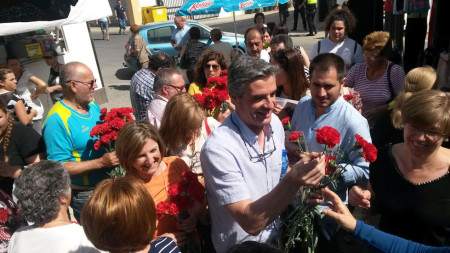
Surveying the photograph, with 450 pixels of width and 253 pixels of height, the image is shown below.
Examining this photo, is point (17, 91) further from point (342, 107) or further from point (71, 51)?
point (342, 107)

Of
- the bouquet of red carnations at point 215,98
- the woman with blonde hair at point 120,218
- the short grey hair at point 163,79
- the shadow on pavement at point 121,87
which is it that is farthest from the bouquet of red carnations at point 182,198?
the shadow on pavement at point 121,87

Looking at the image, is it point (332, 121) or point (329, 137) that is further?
point (332, 121)

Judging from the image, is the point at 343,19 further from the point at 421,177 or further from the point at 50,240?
the point at 50,240

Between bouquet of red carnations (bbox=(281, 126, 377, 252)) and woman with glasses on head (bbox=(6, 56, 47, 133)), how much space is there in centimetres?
439

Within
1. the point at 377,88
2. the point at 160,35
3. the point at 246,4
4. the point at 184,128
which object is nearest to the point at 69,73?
the point at 184,128

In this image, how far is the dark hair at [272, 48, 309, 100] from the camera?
373 cm

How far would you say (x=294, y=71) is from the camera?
12.3ft

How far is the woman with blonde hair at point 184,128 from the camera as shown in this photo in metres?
2.89

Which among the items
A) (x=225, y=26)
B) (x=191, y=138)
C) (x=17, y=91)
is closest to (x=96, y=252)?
(x=191, y=138)

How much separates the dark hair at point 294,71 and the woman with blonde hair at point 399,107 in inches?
33.9

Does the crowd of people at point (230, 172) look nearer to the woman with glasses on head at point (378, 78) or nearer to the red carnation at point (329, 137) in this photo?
the red carnation at point (329, 137)

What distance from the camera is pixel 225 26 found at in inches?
893

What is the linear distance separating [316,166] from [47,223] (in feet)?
5.23

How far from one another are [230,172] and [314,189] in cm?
50
